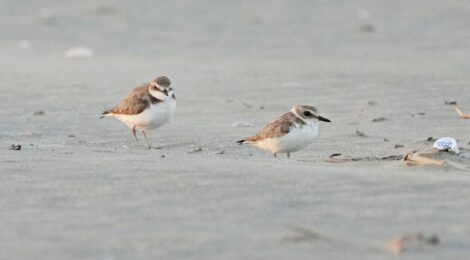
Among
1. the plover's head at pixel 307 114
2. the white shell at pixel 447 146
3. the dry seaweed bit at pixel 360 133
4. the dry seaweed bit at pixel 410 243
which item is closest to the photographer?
the dry seaweed bit at pixel 410 243

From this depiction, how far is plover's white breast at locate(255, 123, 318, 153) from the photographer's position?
797 cm

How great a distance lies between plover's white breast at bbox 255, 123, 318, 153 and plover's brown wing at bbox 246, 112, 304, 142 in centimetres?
3

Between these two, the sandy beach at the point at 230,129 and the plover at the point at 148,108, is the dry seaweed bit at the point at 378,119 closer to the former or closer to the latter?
the sandy beach at the point at 230,129

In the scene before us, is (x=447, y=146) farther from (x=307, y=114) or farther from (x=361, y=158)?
(x=307, y=114)

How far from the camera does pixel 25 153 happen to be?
22.4 ft

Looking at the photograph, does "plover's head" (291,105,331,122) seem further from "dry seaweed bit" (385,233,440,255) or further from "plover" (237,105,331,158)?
"dry seaweed bit" (385,233,440,255)

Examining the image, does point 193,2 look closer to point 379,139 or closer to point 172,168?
point 379,139

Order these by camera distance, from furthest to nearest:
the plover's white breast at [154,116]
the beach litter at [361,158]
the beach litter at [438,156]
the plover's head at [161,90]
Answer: the plover's head at [161,90] < the plover's white breast at [154,116] < the beach litter at [361,158] < the beach litter at [438,156]

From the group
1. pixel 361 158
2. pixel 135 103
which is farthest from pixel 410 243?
pixel 135 103

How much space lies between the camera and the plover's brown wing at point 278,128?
319 inches

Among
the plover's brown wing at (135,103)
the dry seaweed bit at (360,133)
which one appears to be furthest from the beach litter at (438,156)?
the plover's brown wing at (135,103)

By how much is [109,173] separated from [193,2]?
1098 centimetres

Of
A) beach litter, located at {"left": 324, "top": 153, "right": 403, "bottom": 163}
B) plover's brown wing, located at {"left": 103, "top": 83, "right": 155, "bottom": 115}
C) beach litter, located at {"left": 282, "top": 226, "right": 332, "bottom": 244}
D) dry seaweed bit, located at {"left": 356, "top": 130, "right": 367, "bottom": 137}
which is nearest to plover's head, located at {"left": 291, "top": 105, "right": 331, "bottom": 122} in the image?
dry seaweed bit, located at {"left": 356, "top": 130, "right": 367, "bottom": 137}

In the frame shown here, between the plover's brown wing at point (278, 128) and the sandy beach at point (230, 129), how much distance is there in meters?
0.21
